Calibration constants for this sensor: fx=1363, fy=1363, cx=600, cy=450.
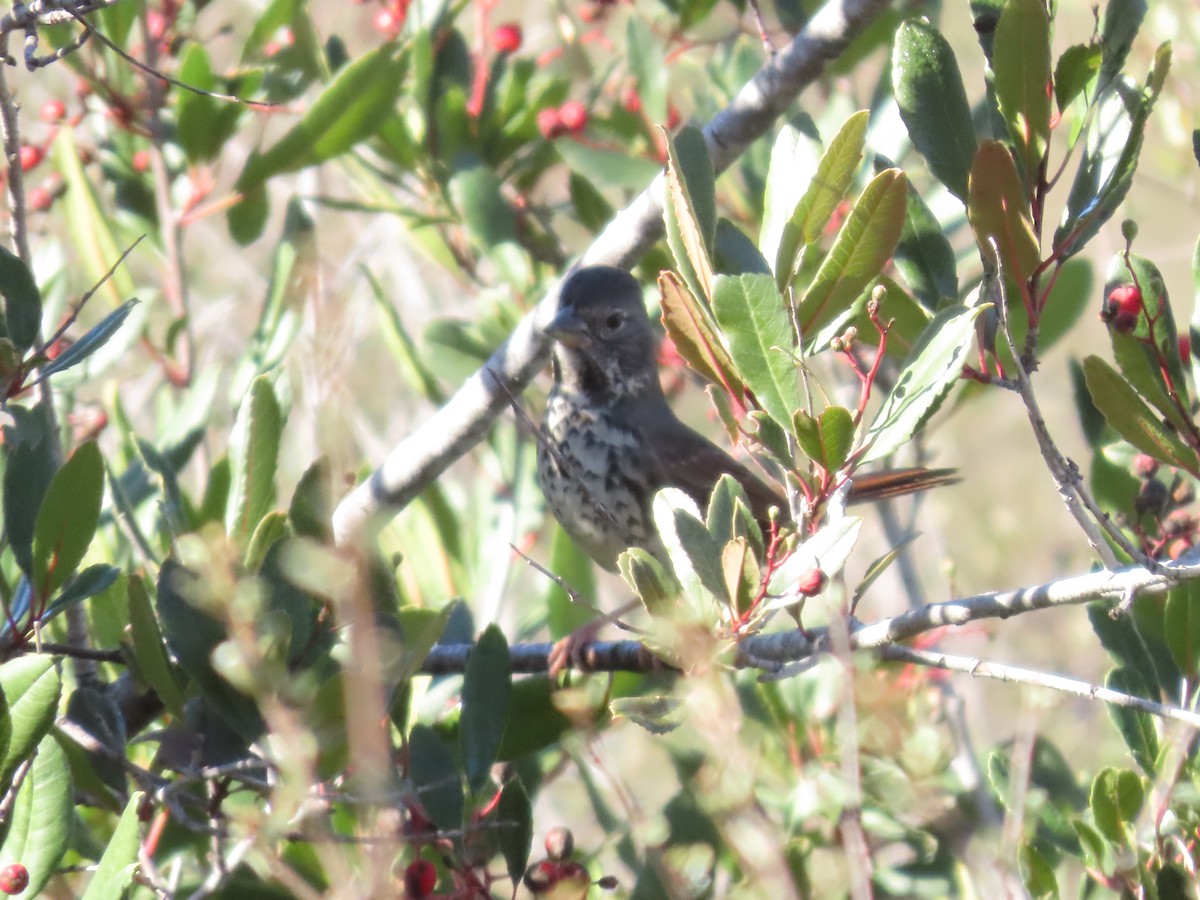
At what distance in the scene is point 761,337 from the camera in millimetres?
1858

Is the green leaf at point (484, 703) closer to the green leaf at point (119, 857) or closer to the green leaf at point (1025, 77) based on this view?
the green leaf at point (119, 857)

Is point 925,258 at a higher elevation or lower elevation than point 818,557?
higher

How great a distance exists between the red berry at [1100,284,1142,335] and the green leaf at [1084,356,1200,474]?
0.07 metres

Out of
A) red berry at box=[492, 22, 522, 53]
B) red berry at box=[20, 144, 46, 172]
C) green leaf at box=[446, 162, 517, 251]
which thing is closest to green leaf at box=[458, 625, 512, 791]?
green leaf at box=[446, 162, 517, 251]

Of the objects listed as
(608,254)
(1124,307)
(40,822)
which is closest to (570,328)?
(608,254)

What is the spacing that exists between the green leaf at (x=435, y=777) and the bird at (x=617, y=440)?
1499 millimetres

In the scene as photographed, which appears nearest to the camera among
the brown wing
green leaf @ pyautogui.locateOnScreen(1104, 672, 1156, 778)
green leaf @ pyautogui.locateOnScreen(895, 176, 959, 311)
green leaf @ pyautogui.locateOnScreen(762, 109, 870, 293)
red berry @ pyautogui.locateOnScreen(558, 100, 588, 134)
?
green leaf @ pyautogui.locateOnScreen(762, 109, 870, 293)

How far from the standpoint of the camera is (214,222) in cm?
739

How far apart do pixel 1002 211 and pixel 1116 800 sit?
1.00 meters

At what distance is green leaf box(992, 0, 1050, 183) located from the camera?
72.5 inches

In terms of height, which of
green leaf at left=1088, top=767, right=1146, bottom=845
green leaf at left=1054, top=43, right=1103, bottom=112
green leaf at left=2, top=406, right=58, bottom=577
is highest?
green leaf at left=1054, top=43, right=1103, bottom=112

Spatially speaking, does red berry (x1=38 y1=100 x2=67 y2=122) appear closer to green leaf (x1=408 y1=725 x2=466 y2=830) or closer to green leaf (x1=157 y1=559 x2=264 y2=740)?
green leaf (x1=157 y1=559 x2=264 y2=740)

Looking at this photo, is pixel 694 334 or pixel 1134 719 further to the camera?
pixel 1134 719

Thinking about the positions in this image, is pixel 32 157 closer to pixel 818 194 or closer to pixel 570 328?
pixel 570 328
